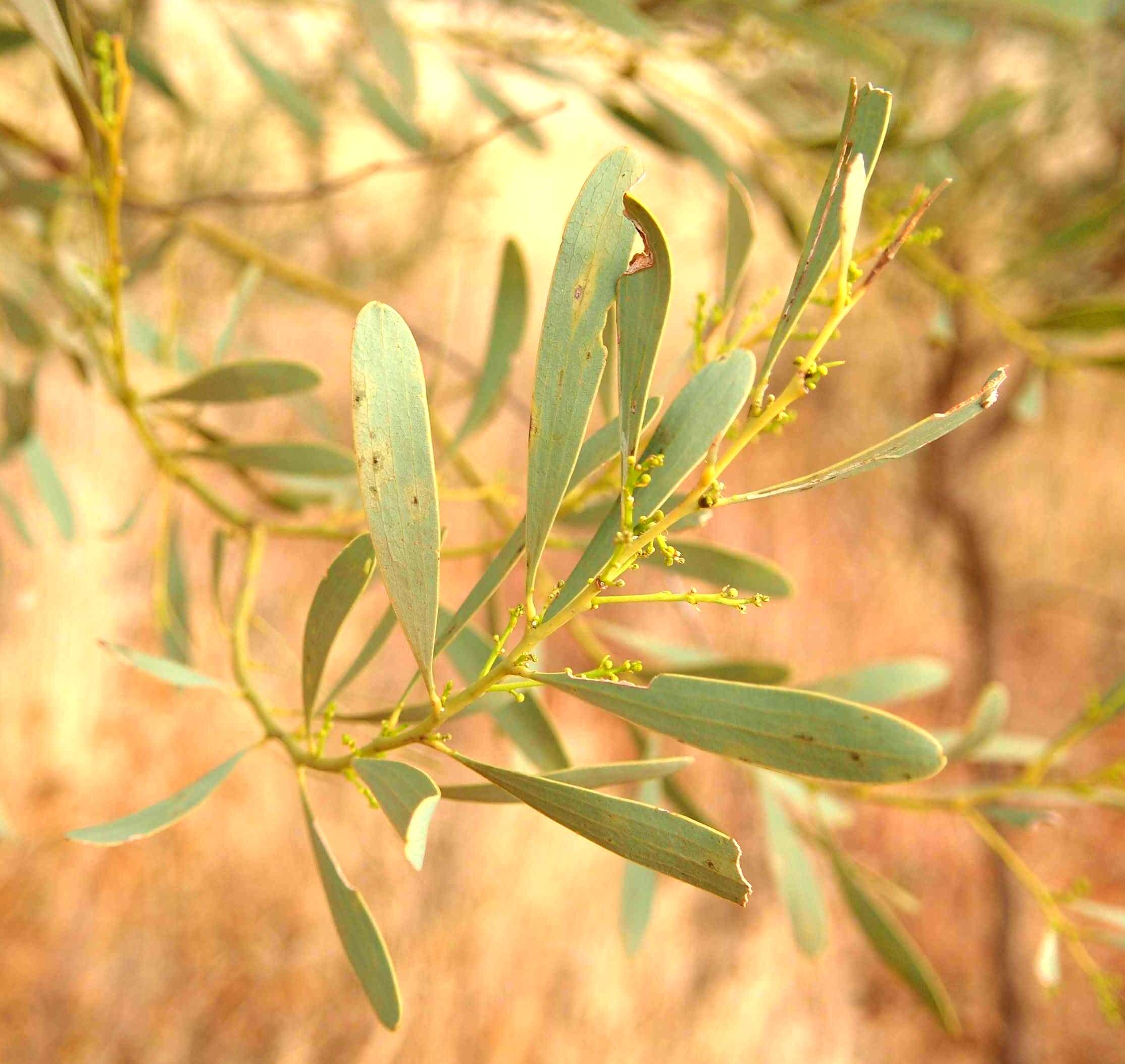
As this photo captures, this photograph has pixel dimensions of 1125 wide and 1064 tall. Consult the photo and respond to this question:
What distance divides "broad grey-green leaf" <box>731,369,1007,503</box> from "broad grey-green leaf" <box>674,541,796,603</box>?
15 cm

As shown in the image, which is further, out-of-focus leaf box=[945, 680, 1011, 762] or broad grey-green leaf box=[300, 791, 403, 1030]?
out-of-focus leaf box=[945, 680, 1011, 762]

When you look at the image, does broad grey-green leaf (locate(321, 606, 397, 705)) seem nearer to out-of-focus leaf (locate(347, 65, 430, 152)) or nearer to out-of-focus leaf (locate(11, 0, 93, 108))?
out-of-focus leaf (locate(11, 0, 93, 108))

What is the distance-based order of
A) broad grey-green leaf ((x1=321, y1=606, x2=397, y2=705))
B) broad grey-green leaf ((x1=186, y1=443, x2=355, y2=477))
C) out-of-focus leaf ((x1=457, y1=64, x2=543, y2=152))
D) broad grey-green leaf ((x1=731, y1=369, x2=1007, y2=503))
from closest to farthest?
1. broad grey-green leaf ((x1=731, y1=369, x2=1007, y2=503))
2. broad grey-green leaf ((x1=321, y1=606, x2=397, y2=705))
3. broad grey-green leaf ((x1=186, y1=443, x2=355, y2=477))
4. out-of-focus leaf ((x1=457, y1=64, x2=543, y2=152))

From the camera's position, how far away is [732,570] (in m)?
0.40

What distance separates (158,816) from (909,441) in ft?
0.75

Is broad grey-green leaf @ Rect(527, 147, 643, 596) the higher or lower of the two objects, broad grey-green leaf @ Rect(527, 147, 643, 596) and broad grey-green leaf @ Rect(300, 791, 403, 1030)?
the higher

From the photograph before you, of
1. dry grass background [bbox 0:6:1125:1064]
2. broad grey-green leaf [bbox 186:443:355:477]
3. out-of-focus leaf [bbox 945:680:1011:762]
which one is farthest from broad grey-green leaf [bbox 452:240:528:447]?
dry grass background [bbox 0:6:1125:1064]

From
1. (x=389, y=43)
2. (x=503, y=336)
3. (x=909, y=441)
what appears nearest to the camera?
(x=909, y=441)

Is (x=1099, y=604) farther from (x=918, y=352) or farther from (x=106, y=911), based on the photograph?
(x=106, y=911)

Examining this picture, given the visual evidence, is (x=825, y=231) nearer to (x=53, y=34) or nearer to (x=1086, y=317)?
(x=53, y=34)

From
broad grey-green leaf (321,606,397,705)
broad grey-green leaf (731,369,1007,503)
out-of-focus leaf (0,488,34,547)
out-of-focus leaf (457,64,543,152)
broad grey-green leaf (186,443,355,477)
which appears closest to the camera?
broad grey-green leaf (731,369,1007,503)

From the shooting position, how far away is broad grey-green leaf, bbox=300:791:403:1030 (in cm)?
27

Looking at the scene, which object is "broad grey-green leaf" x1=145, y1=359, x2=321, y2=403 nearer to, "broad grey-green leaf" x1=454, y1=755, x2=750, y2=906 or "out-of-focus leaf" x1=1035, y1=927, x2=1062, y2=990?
"broad grey-green leaf" x1=454, y1=755, x2=750, y2=906

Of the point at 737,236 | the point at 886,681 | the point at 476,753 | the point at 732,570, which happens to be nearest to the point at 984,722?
the point at 886,681
